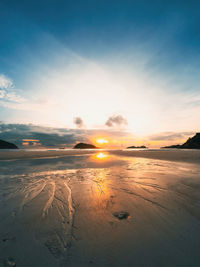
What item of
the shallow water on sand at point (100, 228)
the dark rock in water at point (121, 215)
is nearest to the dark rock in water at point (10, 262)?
the shallow water on sand at point (100, 228)

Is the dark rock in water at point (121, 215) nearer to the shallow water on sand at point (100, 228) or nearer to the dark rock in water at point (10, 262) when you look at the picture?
the shallow water on sand at point (100, 228)

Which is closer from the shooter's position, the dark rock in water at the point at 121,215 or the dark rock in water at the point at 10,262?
the dark rock in water at the point at 10,262

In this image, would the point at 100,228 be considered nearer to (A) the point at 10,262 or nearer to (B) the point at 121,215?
(B) the point at 121,215

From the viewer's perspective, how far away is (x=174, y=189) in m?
5.68

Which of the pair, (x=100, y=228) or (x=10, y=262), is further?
(x=100, y=228)

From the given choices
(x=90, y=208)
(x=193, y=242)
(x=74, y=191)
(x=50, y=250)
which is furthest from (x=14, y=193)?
(x=193, y=242)

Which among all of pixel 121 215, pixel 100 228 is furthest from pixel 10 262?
pixel 121 215

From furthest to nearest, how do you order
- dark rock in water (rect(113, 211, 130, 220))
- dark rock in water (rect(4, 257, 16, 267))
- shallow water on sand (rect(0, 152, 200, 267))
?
dark rock in water (rect(113, 211, 130, 220))
shallow water on sand (rect(0, 152, 200, 267))
dark rock in water (rect(4, 257, 16, 267))

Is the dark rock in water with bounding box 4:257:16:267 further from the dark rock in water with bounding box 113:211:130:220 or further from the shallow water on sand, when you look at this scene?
the dark rock in water with bounding box 113:211:130:220

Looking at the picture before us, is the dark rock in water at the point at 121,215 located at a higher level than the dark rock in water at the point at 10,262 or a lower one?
higher

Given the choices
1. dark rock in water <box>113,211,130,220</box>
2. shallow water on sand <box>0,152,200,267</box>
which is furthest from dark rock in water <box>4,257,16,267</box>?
dark rock in water <box>113,211,130,220</box>

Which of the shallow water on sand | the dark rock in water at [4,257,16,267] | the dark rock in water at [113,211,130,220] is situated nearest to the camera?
the dark rock in water at [4,257,16,267]

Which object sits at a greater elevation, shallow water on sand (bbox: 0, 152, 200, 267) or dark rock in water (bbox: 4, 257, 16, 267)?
shallow water on sand (bbox: 0, 152, 200, 267)

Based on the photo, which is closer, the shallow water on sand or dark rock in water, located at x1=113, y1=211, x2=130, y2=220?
the shallow water on sand
